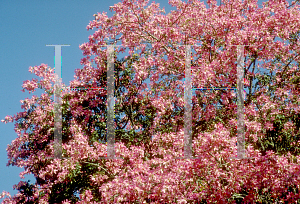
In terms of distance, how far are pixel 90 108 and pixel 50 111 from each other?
1.25 meters

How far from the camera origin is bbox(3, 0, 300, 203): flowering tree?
6.85 meters

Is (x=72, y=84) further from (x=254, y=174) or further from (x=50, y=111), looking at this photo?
(x=254, y=174)

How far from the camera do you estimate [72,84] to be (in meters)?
9.27

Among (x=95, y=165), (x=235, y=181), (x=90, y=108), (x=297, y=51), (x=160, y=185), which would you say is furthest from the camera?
(x=90, y=108)

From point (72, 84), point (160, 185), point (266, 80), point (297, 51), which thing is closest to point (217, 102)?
point (266, 80)

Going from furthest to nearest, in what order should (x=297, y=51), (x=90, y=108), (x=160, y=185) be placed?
1. (x=90, y=108)
2. (x=297, y=51)
3. (x=160, y=185)

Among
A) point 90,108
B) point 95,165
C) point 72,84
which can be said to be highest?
point 72,84

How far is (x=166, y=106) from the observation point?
27.0 feet

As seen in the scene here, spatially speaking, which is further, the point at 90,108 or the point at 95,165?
the point at 90,108

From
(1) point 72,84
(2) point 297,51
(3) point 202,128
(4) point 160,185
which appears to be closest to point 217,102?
(3) point 202,128

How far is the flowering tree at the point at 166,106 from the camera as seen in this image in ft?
22.5

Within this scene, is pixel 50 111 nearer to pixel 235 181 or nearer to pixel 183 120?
pixel 183 120

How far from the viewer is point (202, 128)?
344 inches

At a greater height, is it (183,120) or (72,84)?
(72,84)
